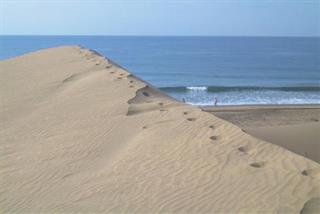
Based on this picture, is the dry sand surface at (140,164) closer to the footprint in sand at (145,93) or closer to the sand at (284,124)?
the footprint in sand at (145,93)

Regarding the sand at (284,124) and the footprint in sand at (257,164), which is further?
the sand at (284,124)

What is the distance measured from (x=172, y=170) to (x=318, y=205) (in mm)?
2080

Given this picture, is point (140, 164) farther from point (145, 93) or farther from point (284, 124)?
point (284, 124)

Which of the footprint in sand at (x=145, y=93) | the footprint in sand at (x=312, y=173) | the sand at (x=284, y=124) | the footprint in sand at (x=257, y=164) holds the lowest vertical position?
the sand at (x=284, y=124)

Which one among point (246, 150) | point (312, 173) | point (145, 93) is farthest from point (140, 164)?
point (145, 93)

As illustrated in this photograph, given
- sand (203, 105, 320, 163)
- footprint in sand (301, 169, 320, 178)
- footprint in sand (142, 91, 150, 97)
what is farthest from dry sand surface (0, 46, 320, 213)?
sand (203, 105, 320, 163)

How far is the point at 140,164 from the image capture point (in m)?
6.20

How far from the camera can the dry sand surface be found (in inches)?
194

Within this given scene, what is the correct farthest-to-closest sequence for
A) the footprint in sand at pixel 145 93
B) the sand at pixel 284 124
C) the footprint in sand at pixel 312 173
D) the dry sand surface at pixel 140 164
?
the sand at pixel 284 124 → the footprint in sand at pixel 145 93 → the footprint in sand at pixel 312 173 → the dry sand surface at pixel 140 164

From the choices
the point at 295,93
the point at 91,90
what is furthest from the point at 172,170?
the point at 295,93

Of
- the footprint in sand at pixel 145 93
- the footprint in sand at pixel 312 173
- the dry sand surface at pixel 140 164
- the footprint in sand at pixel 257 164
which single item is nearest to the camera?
the dry sand surface at pixel 140 164

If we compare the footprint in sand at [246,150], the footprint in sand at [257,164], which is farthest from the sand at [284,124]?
the footprint in sand at [257,164]

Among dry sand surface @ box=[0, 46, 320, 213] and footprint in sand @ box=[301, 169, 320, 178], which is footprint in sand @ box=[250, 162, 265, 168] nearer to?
dry sand surface @ box=[0, 46, 320, 213]

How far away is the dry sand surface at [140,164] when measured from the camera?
4938 millimetres
